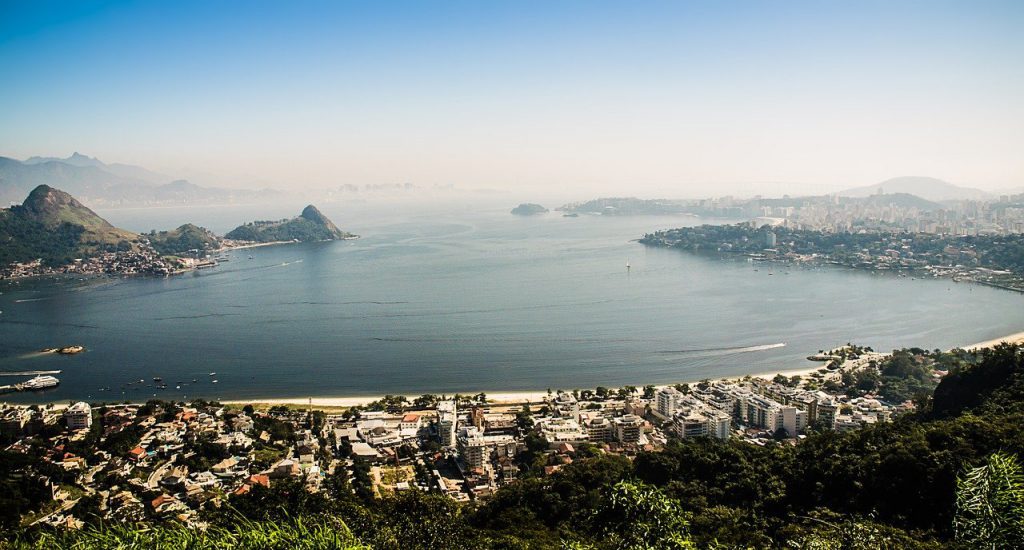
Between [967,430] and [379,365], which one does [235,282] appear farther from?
[967,430]

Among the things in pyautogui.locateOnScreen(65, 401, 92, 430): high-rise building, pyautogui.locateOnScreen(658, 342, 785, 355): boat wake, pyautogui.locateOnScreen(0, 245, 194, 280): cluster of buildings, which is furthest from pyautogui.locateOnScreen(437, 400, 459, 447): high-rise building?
pyautogui.locateOnScreen(0, 245, 194, 280): cluster of buildings

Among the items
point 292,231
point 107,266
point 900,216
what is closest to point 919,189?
point 900,216

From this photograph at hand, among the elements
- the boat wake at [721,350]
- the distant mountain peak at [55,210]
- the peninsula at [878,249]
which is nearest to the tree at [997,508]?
the boat wake at [721,350]

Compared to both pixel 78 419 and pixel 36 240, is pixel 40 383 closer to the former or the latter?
pixel 78 419

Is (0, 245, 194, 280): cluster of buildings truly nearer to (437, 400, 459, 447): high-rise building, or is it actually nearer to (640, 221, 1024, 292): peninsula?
(437, 400, 459, 447): high-rise building

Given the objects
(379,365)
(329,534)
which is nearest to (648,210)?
(379,365)

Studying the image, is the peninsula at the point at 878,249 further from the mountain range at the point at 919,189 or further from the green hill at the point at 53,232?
the mountain range at the point at 919,189
